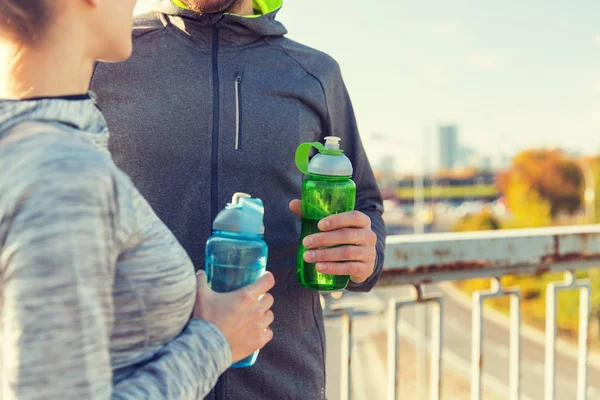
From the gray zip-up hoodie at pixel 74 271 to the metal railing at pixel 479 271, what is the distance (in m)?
1.59

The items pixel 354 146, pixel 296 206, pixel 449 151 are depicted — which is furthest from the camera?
pixel 449 151

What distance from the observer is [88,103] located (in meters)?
1.07

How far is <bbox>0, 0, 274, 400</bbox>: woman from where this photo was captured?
864 millimetres

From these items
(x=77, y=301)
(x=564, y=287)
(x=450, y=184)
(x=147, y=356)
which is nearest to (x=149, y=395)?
(x=147, y=356)

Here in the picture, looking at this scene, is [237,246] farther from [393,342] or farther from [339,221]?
[393,342]

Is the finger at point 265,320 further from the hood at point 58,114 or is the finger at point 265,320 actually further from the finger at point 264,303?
the hood at point 58,114

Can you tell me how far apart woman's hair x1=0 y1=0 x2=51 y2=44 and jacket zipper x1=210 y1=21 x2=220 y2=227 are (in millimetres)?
906

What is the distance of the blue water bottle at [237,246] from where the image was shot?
1303 mm

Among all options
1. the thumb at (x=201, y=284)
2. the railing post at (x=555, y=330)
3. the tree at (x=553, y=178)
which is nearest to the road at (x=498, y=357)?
the tree at (x=553, y=178)

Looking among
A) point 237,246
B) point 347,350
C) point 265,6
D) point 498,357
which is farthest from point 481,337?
point 498,357

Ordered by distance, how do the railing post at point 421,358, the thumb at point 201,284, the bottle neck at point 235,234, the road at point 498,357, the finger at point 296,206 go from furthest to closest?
1. the road at point 498,357
2. the railing post at point 421,358
3. the finger at point 296,206
4. the bottle neck at point 235,234
5. the thumb at point 201,284

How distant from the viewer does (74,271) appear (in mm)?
875

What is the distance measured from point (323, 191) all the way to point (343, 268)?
0.21 metres

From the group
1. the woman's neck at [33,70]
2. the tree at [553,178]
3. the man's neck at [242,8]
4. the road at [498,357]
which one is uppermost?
the man's neck at [242,8]
